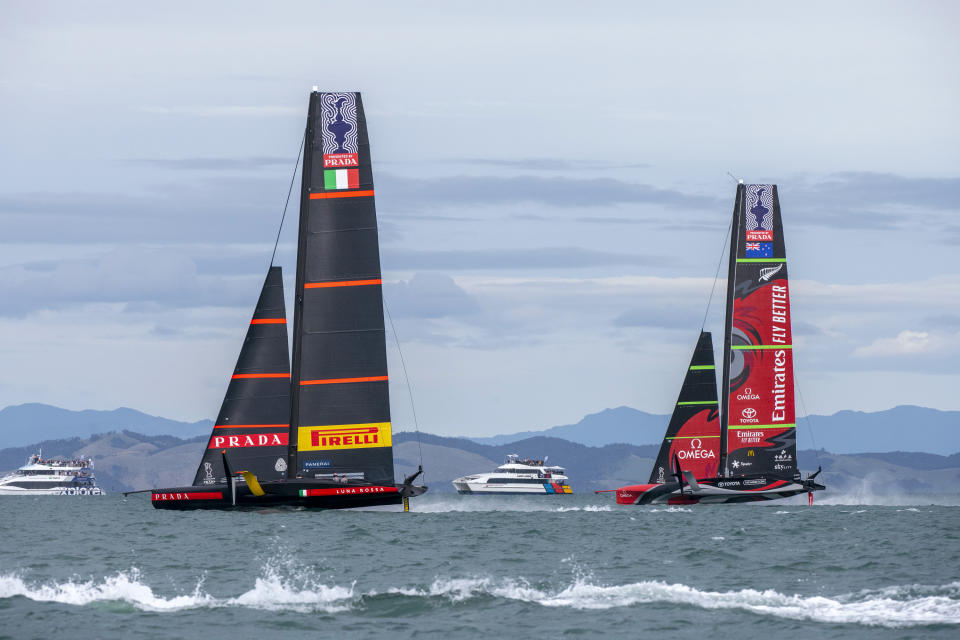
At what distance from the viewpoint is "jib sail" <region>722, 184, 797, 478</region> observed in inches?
2808

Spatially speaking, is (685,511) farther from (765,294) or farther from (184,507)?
(184,507)

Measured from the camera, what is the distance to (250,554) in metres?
37.2

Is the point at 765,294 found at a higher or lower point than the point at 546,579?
higher

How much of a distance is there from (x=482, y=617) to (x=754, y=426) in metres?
48.9

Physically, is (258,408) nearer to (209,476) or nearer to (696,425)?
(209,476)

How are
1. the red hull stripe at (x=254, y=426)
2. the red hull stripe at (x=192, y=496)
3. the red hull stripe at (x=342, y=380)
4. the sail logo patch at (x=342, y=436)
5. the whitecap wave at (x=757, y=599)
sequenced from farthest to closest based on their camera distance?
1. the red hull stripe at (x=254, y=426)
2. the red hull stripe at (x=192, y=496)
3. the sail logo patch at (x=342, y=436)
4. the red hull stripe at (x=342, y=380)
5. the whitecap wave at (x=757, y=599)

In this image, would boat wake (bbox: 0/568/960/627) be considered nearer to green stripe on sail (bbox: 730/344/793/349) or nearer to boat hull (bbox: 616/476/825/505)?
boat hull (bbox: 616/476/825/505)

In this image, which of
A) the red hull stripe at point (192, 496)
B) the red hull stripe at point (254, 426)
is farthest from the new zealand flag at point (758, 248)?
the red hull stripe at point (192, 496)

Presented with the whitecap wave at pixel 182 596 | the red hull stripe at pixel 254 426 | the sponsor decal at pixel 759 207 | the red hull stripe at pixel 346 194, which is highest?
the sponsor decal at pixel 759 207

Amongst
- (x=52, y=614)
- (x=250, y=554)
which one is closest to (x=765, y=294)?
(x=250, y=554)

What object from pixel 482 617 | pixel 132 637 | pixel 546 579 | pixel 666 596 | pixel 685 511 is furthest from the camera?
pixel 685 511

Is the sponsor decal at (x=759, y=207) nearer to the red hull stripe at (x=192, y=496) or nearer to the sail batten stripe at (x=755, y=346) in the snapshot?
the sail batten stripe at (x=755, y=346)

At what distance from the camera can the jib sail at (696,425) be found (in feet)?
243

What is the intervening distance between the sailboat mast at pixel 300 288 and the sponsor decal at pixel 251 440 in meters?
1.61
